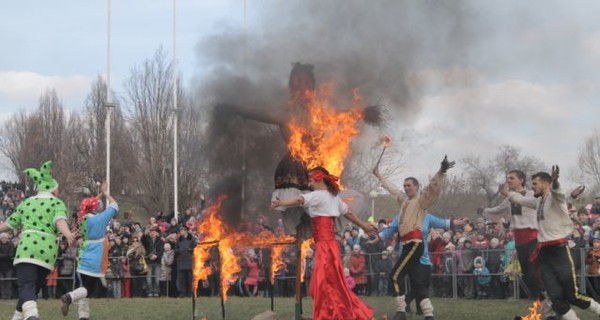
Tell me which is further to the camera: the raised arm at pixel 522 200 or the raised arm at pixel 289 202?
the raised arm at pixel 522 200

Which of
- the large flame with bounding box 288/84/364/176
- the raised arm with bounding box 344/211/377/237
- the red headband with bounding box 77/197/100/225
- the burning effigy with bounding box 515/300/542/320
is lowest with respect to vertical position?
the burning effigy with bounding box 515/300/542/320

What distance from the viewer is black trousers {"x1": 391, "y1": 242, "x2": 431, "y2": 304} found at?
425 inches

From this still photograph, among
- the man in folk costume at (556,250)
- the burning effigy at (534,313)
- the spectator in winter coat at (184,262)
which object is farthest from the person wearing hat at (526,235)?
the spectator in winter coat at (184,262)

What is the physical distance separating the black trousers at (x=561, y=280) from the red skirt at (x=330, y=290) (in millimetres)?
2260

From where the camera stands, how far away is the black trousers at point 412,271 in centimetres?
1080

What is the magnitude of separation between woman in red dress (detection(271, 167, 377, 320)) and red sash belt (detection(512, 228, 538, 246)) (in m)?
2.55

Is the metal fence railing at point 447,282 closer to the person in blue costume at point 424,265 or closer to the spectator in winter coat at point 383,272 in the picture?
the spectator in winter coat at point 383,272

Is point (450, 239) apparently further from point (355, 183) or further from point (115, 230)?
point (115, 230)

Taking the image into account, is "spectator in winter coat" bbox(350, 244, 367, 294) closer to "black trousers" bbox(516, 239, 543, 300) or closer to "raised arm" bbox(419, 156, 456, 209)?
"black trousers" bbox(516, 239, 543, 300)

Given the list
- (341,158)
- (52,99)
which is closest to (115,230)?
(341,158)

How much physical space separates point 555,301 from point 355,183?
5.82 meters

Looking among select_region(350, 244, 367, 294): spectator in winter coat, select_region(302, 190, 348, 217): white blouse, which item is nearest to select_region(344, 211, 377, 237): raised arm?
select_region(302, 190, 348, 217): white blouse

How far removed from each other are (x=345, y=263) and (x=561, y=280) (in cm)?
890

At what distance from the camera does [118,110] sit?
5012cm
